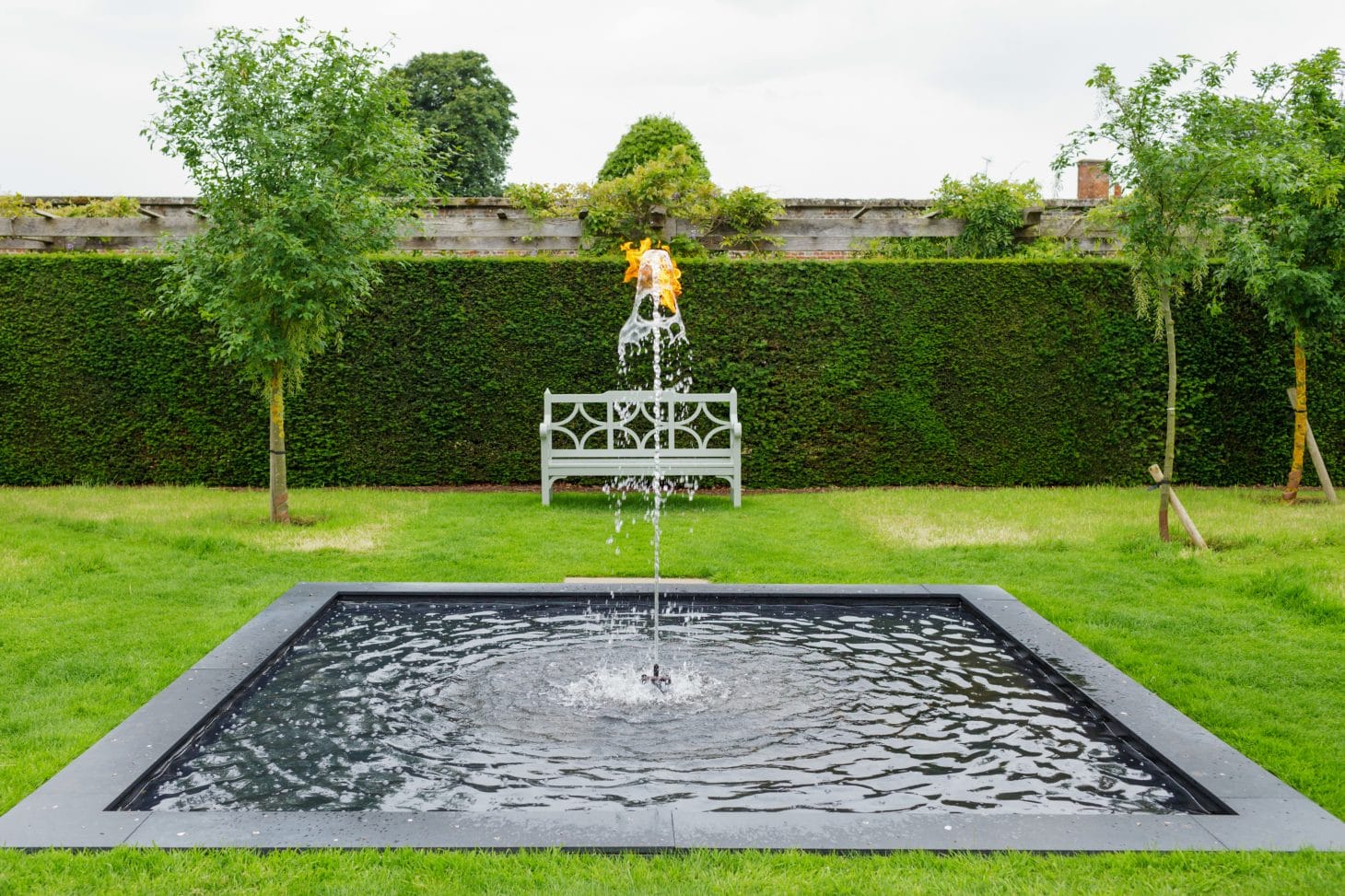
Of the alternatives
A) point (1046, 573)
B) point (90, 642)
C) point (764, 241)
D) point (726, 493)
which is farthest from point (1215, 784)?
point (764, 241)

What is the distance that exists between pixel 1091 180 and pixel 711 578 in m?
11.9

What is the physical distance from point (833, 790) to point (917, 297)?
336 inches

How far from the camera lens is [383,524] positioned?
29.5 ft

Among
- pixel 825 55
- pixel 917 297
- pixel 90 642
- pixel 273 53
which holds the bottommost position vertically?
pixel 90 642

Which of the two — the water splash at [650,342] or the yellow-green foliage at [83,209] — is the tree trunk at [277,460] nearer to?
the water splash at [650,342]

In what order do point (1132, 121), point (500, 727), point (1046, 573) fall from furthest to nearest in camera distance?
1. point (1132, 121)
2. point (1046, 573)
3. point (500, 727)

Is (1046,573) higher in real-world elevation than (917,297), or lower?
lower

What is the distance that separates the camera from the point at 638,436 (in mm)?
11211

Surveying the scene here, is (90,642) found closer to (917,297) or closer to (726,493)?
(726,493)

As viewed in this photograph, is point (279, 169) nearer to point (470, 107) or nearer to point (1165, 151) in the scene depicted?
point (1165, 151)

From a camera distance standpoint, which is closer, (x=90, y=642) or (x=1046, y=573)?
(x=90, y=642)

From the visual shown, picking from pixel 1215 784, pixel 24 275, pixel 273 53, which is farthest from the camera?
pixel 24 275

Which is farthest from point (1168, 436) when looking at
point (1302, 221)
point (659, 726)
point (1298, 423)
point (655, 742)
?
point (655, 742)

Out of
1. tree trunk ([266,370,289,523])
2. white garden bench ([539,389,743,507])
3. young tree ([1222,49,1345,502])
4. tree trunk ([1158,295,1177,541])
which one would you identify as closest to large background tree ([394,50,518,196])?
white garden bench ([539,389,743,507])
